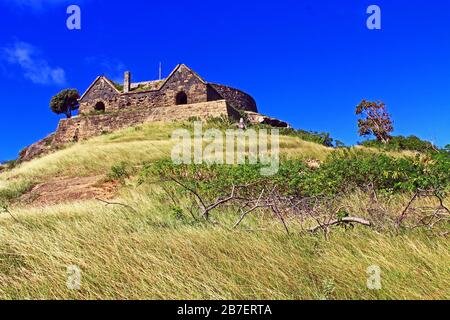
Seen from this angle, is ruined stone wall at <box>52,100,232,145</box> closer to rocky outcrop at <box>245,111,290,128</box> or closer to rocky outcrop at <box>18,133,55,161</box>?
rocky outcrop at <box>18,133,55,161</box>

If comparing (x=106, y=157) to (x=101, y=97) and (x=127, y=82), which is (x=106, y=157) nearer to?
(x=127, y=82)

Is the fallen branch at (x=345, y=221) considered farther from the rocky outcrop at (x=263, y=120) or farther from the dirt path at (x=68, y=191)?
the rocky outcrop at (x=263, y=120)

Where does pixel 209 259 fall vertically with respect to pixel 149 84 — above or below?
below

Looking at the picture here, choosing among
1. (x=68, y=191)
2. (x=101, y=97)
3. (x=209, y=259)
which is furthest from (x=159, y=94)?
(x=209, y=259)

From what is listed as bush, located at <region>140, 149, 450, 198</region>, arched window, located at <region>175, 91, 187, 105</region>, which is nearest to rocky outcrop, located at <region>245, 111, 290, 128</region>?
arched window, located at <region>175, 91, 187, 105</region>

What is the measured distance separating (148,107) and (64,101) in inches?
551

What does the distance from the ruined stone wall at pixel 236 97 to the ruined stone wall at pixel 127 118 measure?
3.83m

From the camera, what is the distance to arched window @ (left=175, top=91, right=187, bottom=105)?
28.5 m

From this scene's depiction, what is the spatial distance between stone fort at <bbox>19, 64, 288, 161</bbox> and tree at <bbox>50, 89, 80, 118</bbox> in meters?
7.32

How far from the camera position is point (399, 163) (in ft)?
24.7

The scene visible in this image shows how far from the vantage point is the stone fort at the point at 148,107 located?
85.5 feet

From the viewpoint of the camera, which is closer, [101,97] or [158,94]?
[158,94]

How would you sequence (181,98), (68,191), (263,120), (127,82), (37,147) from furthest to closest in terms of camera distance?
(127,82) < (181,98) < (37,147) < (263,120) < (68,191)

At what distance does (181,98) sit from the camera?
2895cm
